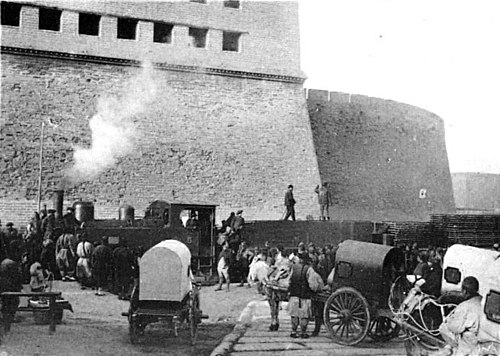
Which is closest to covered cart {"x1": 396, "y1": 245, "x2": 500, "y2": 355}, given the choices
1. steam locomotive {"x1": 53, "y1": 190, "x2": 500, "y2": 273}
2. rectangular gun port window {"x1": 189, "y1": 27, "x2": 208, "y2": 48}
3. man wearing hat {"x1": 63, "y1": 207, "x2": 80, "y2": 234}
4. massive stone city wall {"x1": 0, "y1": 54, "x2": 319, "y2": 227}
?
steam locomotive {"x1": 53, "y1": 190, "x2": 500, "y2": 273}

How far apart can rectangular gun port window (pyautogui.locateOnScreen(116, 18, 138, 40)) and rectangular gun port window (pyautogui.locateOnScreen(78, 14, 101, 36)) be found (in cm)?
73

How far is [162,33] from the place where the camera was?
1870 cm

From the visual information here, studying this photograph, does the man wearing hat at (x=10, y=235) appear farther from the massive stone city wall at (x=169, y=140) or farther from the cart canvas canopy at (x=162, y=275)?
the cart canvas canopy at (x=162, y=275)

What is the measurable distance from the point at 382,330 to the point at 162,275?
3274 millimetres

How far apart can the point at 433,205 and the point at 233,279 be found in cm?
1565

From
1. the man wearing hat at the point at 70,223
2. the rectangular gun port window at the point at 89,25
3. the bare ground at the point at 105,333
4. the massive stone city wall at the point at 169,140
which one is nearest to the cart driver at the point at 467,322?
the bare ground at the point at 105,333

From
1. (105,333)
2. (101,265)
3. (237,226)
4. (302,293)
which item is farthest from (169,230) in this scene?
(302,293)

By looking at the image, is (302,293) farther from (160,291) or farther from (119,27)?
(119,27)

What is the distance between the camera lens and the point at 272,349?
757cm

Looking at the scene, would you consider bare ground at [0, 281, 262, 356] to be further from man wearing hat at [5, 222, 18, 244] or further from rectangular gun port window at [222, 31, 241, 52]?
rectangular gun port window at [222, 31, 241, 52]

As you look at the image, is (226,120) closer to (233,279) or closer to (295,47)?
(295,47)

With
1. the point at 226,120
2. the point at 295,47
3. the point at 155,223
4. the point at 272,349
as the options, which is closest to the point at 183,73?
the point at 226,120

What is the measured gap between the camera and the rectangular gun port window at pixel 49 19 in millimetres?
17422

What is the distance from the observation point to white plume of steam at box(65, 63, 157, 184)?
1730 centimetres
